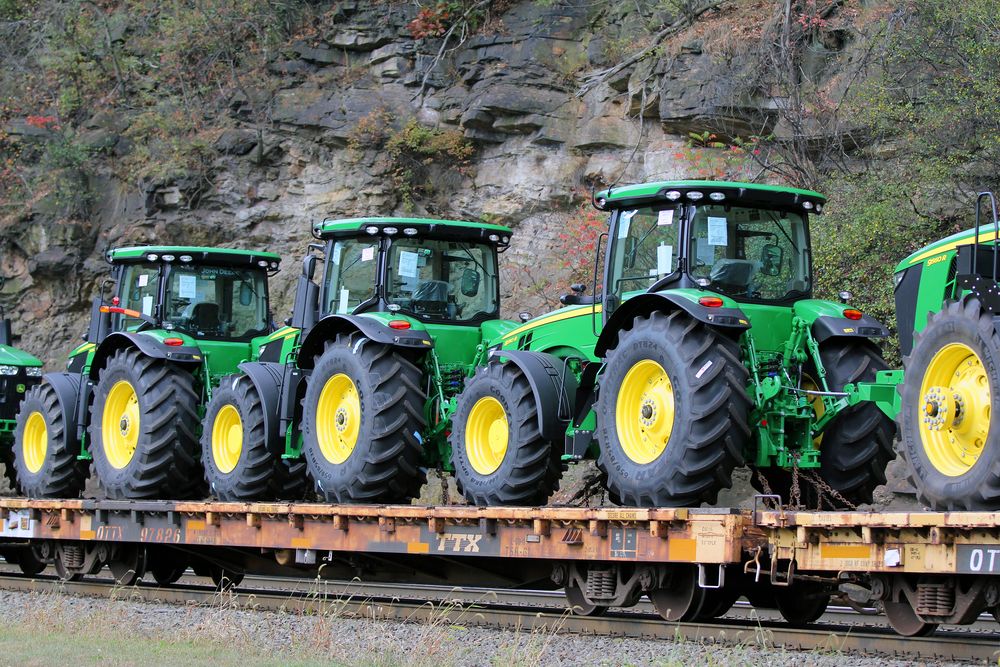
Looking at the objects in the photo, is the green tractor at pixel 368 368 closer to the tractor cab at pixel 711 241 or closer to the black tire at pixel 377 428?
the black tire at pixel 377 428

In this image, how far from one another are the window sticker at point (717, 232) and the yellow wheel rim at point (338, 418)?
3.81 meters

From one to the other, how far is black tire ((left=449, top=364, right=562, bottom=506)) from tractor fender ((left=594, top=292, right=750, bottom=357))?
82 centimetres

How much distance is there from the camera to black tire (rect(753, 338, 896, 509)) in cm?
1030

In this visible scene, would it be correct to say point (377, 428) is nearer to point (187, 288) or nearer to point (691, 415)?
point (691, 415)

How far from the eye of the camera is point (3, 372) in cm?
1895

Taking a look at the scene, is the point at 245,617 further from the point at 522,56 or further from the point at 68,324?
the point at 68,324

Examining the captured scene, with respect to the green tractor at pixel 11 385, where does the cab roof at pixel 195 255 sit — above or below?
above

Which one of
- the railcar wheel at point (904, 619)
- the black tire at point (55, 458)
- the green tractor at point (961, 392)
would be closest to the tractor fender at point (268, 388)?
the black tire at point (55, 458)

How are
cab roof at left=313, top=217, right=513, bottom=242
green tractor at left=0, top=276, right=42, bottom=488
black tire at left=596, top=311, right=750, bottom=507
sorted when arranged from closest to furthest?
black tire at left=596, top=311, right=750, bottom=507 → cab roof at left=313, top=217, right=513, bottom=242 → green tractor at left=0, top=276, right=42, bottom=488

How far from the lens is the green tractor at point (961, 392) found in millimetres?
7621

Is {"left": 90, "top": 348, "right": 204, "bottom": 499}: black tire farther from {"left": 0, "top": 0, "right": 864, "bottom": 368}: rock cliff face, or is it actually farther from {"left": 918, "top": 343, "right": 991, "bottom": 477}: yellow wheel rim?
{"left": 0, "top": 0, "right": 864, "bottom": 368}: rock cliff face

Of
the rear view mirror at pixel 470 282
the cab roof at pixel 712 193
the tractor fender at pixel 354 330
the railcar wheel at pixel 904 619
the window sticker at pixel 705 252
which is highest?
the cab roof at pixel 712 193

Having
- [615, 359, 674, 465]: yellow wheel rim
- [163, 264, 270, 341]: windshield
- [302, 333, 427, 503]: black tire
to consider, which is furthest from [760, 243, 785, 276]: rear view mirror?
[163, 264, 270, 341]: windshield

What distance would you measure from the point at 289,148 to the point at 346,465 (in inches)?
641
